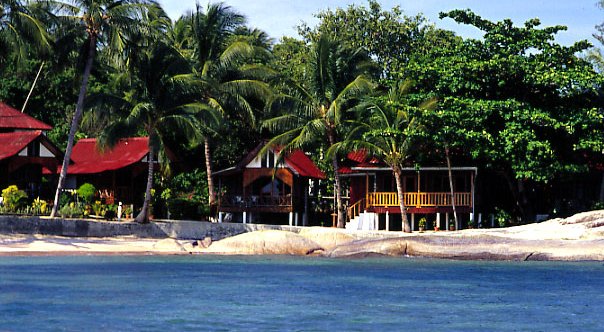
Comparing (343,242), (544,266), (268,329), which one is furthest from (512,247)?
(268,329)

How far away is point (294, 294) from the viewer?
2598 centimetres

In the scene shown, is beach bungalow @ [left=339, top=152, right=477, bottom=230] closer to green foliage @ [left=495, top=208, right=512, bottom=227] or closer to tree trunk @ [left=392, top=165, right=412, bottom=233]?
tree trunk @ [left=392, top=165, right=412, bottom=233]

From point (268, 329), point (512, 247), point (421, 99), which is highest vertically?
point (421, 99)

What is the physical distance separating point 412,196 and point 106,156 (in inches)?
597

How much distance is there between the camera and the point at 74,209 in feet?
133

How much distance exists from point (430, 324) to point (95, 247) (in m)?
18.9

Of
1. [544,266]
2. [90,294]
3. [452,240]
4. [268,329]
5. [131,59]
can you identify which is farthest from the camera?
[131,59]

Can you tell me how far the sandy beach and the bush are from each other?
279cm

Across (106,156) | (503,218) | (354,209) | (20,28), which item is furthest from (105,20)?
(503,218)

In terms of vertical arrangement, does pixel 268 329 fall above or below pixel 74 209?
below

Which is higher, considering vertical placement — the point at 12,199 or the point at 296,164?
the point at 296,164

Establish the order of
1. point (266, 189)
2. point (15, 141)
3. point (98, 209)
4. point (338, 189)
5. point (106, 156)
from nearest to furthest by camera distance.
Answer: point (98, 209) < point (338, 189) < point (15, 141) < point (266, 189) < point (106, 156)

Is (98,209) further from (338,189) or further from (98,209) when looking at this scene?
(338,189)

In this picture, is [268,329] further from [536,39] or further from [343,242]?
[536,39]
